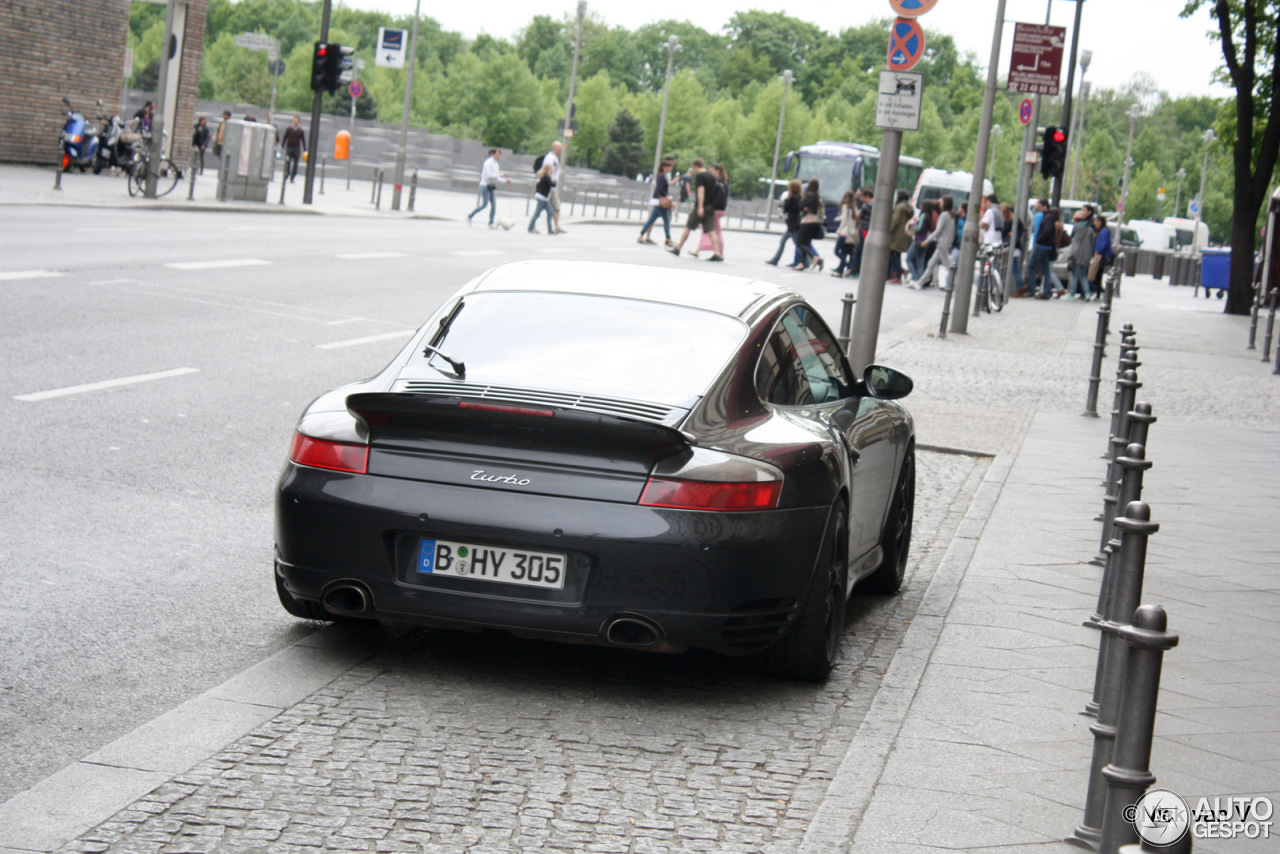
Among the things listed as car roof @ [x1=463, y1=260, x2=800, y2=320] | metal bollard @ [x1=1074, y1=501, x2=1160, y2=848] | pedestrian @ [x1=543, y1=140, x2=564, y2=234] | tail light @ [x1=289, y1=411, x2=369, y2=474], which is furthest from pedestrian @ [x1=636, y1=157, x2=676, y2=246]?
metal bollard @ [x1=1074, y1=501, x2=1160, y2=848]

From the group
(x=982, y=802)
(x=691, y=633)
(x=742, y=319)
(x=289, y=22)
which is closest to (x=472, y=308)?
(x=742, y=319)

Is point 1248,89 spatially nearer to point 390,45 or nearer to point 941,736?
point 390,45

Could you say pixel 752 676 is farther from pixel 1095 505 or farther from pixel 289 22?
pixel 289 22

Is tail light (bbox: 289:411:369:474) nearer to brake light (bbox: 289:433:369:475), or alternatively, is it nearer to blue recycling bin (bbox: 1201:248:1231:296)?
brake light (bbox: 289:433:369:475)

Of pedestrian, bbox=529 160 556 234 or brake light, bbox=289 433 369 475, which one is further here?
pedestrian, bbox=529 160 556 234

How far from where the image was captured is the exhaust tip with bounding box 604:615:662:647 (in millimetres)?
4758

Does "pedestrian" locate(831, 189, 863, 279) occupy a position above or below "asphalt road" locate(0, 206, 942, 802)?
above

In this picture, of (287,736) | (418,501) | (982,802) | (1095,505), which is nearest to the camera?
(982,802)

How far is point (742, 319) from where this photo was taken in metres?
5.63

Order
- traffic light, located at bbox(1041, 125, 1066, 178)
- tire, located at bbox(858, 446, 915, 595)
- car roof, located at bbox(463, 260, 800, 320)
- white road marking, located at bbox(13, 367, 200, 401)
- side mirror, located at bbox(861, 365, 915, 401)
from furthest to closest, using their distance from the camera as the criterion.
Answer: traffic light, located at bbox(1041, 125, 1066, 178) < white road marking, located at bbox(13, 367, 200, 401) < tire, located at bbox(858, 446, 915, 595) < side mirror, located at bbox(861, 365, 915, 401) < car roof, located at bbox(463, 260, 800, 320)

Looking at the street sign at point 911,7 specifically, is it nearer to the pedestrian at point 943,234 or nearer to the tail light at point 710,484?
the tail light at point 710,484

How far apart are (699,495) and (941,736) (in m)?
1.04

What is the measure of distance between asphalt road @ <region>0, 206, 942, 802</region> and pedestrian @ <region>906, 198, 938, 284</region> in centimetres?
954

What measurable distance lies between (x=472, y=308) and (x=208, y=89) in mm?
110860
